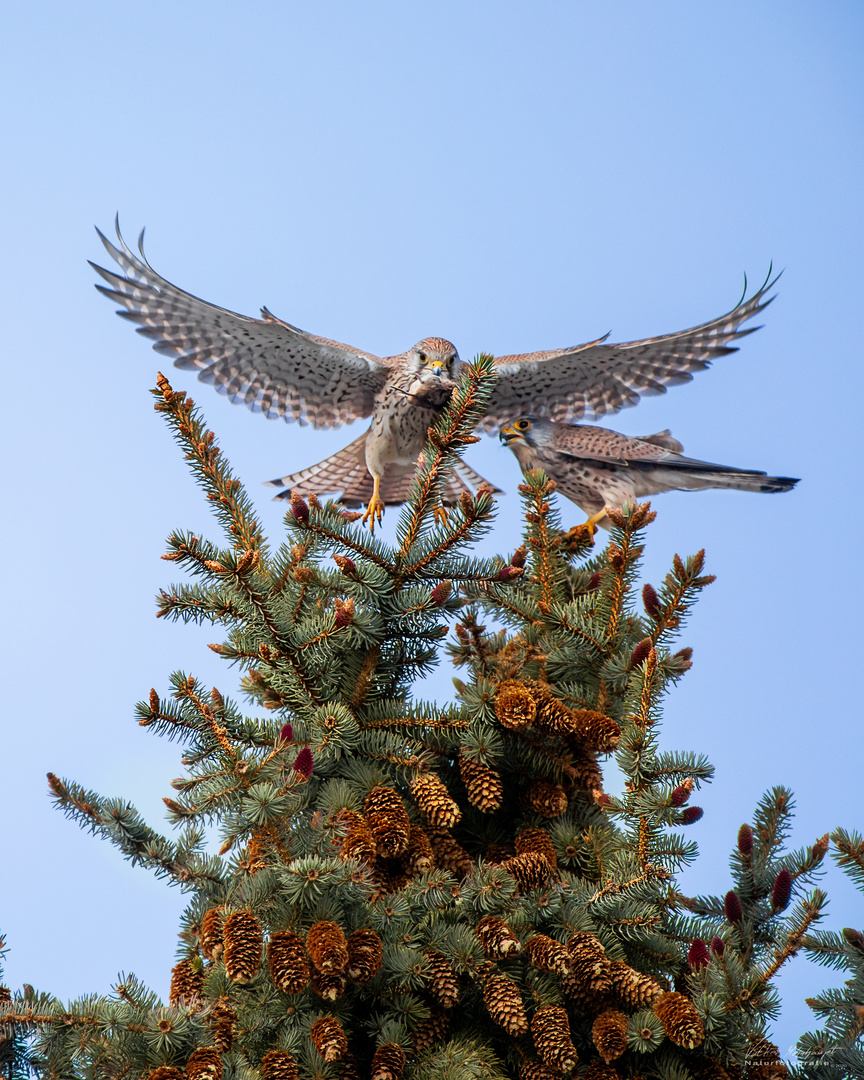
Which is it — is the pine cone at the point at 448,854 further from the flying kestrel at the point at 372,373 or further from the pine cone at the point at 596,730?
the flying kestrel at the point at 372,373

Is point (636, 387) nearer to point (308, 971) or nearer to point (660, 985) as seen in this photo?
point (660, 985)

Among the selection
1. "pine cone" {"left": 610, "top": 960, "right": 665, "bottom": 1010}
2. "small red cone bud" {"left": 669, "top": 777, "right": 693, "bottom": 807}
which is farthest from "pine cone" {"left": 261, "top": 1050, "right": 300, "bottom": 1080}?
"small red cone bud" {"left": 669, "top": 777, "right": 693, "bottom": 807}

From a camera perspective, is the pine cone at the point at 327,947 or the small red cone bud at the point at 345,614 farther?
the small red cone bud at the point at 345,614

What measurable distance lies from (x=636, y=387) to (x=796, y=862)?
352cm

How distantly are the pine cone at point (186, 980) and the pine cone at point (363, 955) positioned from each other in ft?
1.58

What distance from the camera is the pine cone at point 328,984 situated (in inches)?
83.2

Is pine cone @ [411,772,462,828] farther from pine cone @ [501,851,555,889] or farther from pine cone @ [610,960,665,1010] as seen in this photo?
pine cone @ [610,960,665,1010]

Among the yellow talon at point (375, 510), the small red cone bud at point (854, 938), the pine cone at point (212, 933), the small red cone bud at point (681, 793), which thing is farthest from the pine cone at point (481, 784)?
the yellow talon at point (375, 510)

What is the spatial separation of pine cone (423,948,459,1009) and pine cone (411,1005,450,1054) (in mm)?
65

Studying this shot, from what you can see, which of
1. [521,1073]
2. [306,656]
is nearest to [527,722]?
[306,656]

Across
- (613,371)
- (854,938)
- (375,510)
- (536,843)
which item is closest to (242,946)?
(536,843)

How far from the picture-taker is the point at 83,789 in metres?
2.74

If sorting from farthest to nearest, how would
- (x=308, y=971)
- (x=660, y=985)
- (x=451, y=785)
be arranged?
(x=451, y=785) < (x=660, y=985) < (x=308, y=971)

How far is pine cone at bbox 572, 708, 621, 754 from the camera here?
2.79 metres
